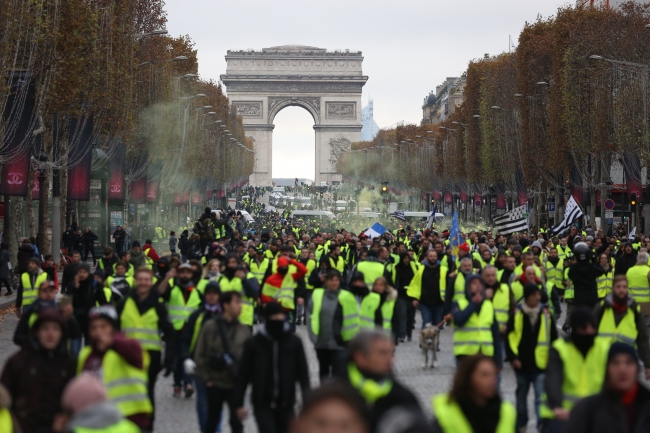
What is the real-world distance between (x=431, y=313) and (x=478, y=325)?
7.25 metres

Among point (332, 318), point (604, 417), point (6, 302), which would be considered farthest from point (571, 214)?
point (604, 417)

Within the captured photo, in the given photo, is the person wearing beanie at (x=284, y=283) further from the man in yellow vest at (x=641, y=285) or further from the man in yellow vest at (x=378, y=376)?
the man in yellow vest at (x=378, y=376)

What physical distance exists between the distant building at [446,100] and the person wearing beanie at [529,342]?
348ft

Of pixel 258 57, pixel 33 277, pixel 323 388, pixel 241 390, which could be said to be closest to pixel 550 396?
pixel 241 390

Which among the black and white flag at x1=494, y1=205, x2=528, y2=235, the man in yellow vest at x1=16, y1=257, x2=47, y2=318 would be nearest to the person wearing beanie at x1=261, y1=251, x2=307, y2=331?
the man in yellow vest at x1=16, y1=257, x2=47, y2=318

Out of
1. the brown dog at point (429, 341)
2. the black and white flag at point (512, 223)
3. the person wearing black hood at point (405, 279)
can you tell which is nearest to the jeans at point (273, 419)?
the brown dog at point (429, 341)

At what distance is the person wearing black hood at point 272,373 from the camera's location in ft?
31.3

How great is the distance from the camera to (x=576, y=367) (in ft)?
30.0

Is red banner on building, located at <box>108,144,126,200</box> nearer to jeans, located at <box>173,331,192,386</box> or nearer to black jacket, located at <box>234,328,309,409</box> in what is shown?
jeans, located at <box>173,331,192,386</box>

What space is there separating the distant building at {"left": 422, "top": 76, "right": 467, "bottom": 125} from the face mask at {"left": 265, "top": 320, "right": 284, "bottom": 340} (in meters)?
109

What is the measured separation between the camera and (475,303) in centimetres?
1238

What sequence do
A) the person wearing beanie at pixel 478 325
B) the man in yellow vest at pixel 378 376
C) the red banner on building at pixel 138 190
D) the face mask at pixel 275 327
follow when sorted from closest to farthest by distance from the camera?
the man in yellow vest at pixel 378 376 → the face mask at pixel 275 327 → the person wearing beanie at pixel 478 325 → the red banner on building at pixel 138 190

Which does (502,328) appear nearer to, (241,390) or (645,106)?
(241,390)

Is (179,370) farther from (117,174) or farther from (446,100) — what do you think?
(446,100)
